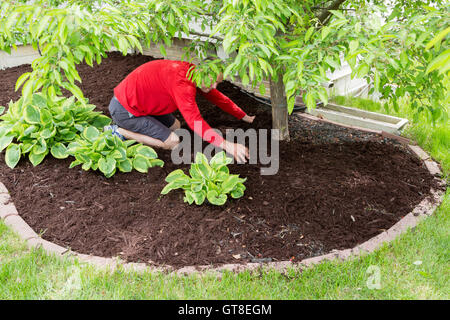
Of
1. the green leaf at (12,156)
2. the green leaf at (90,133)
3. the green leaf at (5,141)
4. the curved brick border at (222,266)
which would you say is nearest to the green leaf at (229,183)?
the curved brick border at (222,266)

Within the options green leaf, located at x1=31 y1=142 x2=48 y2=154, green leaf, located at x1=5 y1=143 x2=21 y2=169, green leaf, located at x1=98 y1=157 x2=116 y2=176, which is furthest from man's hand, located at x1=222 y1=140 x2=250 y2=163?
green leaf, located at x1=5 y1=143 x2=21 y2=169

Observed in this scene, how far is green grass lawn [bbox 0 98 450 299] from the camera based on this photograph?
98.0 inches

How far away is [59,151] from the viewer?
12.1 feet

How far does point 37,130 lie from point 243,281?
7.68 feet

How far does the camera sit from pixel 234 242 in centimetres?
288

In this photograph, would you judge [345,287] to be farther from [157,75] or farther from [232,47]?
[157,75]

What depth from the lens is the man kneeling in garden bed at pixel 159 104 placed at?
3.59 meters

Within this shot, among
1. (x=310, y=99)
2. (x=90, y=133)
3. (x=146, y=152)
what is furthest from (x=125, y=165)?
(x=310, y=99)

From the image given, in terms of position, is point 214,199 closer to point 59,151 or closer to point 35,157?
point 59,151

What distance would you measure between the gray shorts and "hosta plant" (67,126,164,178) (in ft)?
1.27

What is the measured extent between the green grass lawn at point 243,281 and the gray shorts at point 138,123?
160 centimetres

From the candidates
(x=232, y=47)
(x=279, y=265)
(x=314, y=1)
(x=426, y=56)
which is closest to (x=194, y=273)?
(x=279, y=265)

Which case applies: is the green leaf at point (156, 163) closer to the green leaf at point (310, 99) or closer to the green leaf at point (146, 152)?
the green leaf at point (146, 152)
